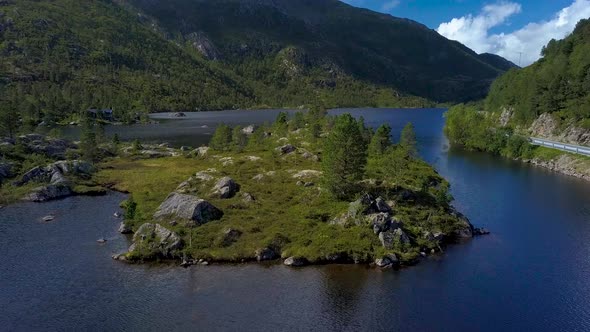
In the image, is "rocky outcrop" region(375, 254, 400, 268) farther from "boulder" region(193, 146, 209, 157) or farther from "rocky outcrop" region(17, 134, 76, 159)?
"rocky outcrop" region(17, 134, 76, 159)

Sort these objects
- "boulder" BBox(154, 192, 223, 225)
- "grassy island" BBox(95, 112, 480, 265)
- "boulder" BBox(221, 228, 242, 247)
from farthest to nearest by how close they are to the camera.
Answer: "boulder" BBox(154, 192, 223, 225), "boulder" BBox(221, 228, 242, 247), "grassy island" BBox(95, 112, 480, 265)

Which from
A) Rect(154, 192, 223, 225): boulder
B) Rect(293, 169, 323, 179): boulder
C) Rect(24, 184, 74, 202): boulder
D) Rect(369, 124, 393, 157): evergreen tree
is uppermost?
Rect(369, 124, 393, 157): evergreen tree

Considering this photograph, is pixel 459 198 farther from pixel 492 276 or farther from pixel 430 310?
pixel 430 310

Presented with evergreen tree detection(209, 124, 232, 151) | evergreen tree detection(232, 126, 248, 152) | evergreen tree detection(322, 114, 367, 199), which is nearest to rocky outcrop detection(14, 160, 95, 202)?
evergreen tree detection(209, 124, 232, 151)

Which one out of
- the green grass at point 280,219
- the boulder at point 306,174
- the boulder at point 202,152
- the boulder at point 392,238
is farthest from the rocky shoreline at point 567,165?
the boulder at point 202,152

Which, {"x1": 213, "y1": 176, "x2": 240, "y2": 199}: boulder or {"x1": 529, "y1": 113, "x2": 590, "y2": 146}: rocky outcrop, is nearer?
{"x1": 213, "y1": 176, "x2": 240, "y2": 199}: boulder

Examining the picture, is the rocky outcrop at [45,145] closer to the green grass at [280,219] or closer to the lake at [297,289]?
the green grass at [280,219]

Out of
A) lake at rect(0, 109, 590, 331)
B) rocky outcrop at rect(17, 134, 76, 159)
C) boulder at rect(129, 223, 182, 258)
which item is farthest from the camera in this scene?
rocky outcrop at rect(17, 134, 76, 159)
